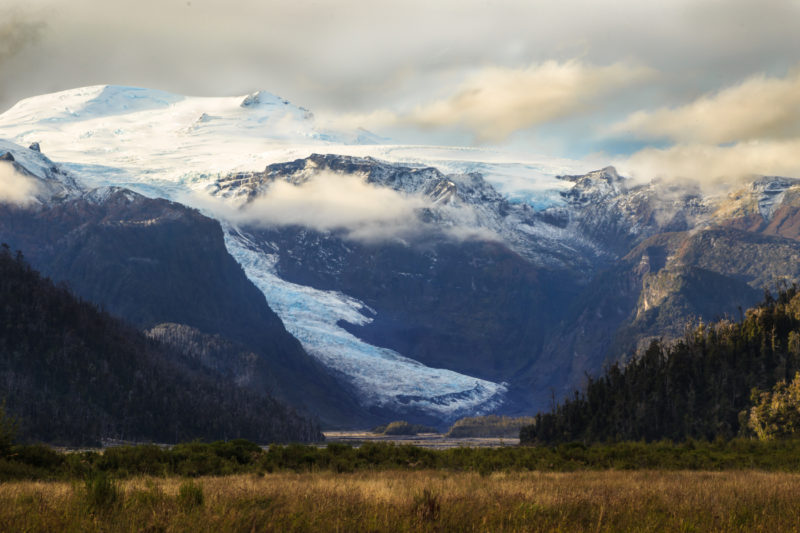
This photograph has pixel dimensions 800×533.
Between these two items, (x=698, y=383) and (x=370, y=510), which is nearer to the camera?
(x=370, y=510)

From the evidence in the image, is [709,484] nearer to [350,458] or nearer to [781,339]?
[350,458]

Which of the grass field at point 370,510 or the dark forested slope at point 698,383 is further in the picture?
the dark forested slope at point 698,383

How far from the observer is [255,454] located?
200 feet

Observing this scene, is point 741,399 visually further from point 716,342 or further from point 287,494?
point 287,494

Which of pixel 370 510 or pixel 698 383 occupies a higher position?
pixel 698 383

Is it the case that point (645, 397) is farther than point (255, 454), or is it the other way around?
point (645, 397)

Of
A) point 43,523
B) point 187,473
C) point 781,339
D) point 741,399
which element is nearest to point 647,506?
point 43,523

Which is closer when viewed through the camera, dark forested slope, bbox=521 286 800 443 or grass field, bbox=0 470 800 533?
grass field, bbox=0 470 800 533

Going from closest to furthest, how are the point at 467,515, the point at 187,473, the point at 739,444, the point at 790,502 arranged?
the point at 467,515, the point at 790,502, the point at 187,473, the point at 739,444

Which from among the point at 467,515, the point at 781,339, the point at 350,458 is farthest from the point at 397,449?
the point at 781,339

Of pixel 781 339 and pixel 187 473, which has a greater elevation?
pixel 781 339

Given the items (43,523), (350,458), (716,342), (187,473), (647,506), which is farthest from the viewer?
(716,342)

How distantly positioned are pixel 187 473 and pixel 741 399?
114184 millimetres

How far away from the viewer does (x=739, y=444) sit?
89.8 m
